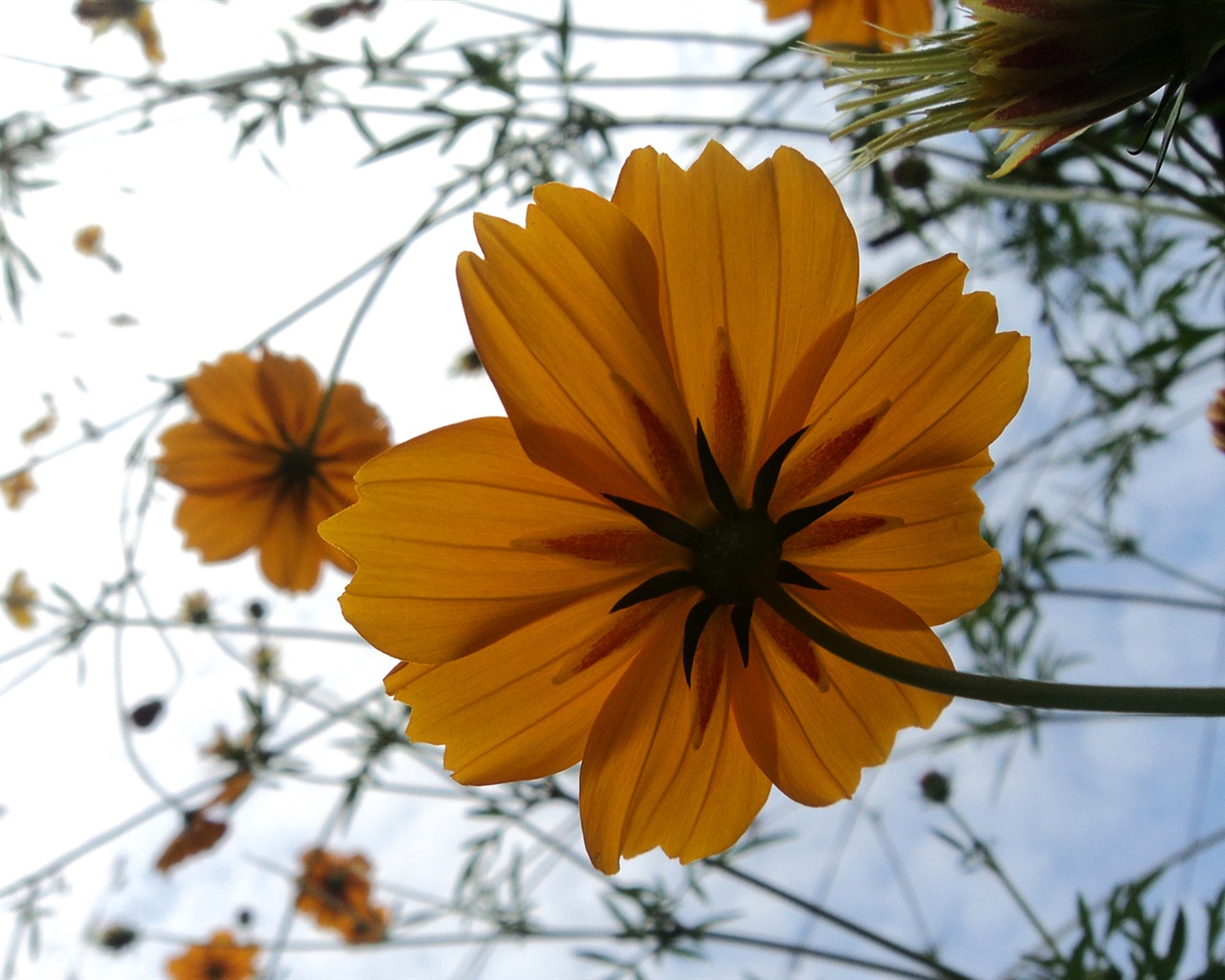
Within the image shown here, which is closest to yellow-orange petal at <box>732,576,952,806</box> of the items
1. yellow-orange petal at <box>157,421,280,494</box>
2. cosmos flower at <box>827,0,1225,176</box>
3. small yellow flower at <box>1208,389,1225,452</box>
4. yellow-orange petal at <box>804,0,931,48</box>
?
cosmos flower at <box>827,0,1225,176</box>

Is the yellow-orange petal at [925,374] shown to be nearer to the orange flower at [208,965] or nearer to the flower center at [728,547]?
the flower center at [728,547]

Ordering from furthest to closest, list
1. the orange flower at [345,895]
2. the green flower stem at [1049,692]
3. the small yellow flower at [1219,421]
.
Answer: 1. the orange flower at [345,895]
2. the small yellow flower at [1219,421]
3. the green flower stem at [1049,692]

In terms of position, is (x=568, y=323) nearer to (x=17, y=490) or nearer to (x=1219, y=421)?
(x=1219, y=421)

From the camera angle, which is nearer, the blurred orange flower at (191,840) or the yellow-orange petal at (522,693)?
the yellow-orange petal at (522,693)

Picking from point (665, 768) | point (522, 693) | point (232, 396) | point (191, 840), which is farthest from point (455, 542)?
point (191, 840)

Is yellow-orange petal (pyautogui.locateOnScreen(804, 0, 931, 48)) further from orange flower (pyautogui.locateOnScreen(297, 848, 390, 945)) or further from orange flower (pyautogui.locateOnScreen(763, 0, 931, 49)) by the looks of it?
orange flower (pyautogui.locateOnScreen(297, 848, 390, 945))

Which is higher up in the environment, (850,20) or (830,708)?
(850,20)

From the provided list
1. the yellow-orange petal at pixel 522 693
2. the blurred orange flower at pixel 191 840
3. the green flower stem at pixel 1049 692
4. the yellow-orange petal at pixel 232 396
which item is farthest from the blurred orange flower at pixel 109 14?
the green flower stem at pixel 1049 692
